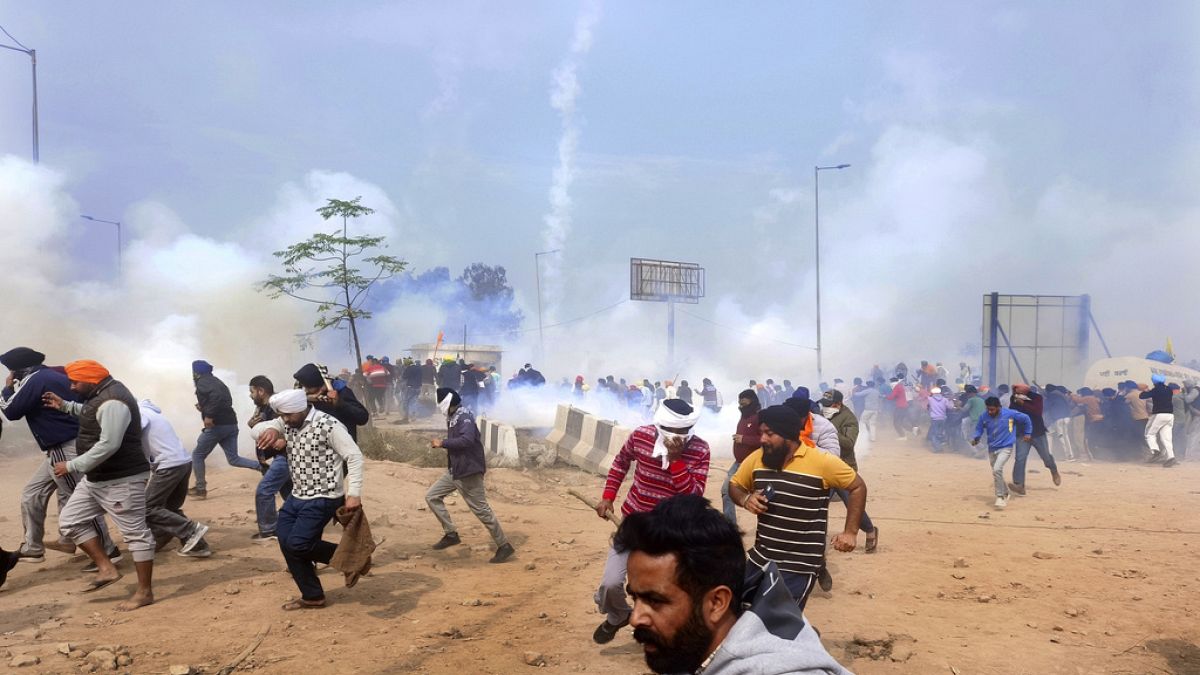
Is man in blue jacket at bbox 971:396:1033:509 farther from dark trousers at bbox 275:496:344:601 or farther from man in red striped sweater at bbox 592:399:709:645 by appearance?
dark trousers at bbox 275:496:344:601

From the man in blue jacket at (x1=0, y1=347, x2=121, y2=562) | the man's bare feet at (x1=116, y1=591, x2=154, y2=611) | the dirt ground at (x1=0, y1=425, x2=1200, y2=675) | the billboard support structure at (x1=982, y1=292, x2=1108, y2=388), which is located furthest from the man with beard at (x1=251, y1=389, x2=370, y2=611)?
the billboard support structure at (x1=982, y1=292, x2=1108, y2=388)

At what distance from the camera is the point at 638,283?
4919 centimetres

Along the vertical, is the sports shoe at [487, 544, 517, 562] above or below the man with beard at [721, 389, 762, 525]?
below

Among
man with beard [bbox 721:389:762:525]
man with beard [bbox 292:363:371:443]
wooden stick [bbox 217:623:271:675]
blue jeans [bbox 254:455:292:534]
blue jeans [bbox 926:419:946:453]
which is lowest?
blue jeans [bbox 926:419:946:453]

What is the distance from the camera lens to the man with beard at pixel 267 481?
27.3ft

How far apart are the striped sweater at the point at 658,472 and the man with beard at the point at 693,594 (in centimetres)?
363

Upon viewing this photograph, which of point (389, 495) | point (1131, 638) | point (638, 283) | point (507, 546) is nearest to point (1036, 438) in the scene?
point (1131, 638)

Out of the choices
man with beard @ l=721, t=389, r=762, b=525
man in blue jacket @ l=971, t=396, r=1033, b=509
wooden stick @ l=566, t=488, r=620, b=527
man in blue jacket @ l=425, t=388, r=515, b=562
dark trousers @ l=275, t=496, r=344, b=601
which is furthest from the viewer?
man in blue jacket @ l=971, t=396, r=1033, b=509

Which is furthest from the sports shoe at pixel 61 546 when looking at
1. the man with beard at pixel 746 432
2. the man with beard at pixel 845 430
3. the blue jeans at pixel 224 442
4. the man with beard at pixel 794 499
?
A: the man with beard at pixel 845 430

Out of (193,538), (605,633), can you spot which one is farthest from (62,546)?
(605,633)

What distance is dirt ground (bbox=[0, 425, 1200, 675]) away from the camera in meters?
5.75

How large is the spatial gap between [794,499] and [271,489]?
5.35 metres

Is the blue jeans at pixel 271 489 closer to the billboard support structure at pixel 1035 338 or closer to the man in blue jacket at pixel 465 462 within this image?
the man in blue jacket at pixel 465 462

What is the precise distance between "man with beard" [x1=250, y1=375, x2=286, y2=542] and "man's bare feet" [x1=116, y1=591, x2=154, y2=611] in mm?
1564
